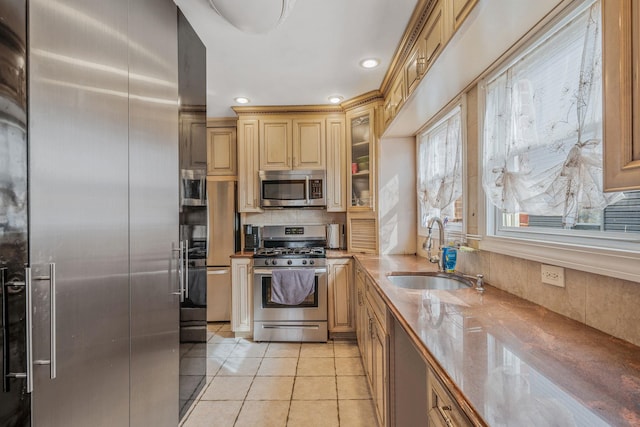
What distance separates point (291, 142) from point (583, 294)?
294 centimetres

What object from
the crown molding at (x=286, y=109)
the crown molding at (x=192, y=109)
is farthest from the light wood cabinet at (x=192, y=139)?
the crown molding at (x=286, y=109)

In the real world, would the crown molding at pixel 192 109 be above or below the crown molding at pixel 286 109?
below

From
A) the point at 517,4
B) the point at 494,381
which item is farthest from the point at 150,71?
the point at 494,381

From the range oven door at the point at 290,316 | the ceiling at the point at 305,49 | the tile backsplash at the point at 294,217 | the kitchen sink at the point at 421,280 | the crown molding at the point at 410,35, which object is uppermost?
the ceiling at the point at 305,49

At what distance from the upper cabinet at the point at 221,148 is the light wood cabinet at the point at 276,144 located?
48cm

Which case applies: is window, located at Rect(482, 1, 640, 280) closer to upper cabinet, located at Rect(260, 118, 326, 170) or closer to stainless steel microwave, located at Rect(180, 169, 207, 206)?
stainless steel microwave, located at Rect(180, 169, 207, 206)

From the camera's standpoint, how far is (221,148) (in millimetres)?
3742

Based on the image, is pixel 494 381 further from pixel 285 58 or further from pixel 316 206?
pixel 316 206

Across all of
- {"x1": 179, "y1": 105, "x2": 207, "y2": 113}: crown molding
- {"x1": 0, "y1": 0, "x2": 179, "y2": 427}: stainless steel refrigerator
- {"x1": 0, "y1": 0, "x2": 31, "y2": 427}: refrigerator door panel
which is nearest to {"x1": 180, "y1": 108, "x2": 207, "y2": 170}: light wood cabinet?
{"x1": 179, "y1": 105, "x2": 207, "y2": 113}: crown molding

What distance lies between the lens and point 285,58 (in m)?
2.33

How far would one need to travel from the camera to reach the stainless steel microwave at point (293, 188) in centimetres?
344

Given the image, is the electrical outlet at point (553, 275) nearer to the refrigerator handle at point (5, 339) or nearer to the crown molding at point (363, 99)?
the refrigerator handle at point (5, 339)

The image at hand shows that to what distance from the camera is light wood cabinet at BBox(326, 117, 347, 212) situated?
3.46m

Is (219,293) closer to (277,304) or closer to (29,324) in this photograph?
(277,304)
